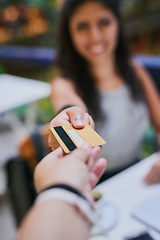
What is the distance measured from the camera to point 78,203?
1.01ft

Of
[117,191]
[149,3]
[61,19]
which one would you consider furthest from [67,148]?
[149,3]

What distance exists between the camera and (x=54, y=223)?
29 centimetres

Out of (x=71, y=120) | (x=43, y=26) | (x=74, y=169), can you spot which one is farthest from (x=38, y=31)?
(x=74, y=169)

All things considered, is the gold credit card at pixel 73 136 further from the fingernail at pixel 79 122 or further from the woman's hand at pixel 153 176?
the woman's hand at pixel 153 176

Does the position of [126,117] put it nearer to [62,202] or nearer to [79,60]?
[79,60]

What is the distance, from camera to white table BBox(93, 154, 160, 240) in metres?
0.76

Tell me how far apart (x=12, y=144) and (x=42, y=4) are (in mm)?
4151

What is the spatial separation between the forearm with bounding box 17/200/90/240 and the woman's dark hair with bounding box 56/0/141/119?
71 cm

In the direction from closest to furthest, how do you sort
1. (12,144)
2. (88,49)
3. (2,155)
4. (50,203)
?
(50,203) → (88,49) → (2,155) → (12,144)

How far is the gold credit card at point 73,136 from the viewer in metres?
0.38

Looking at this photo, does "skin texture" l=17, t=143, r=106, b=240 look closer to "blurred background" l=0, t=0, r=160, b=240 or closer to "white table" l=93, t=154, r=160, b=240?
"white table" l=93, t=154, r=160, b=240

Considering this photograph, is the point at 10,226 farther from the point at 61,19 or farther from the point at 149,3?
the point at 149,3

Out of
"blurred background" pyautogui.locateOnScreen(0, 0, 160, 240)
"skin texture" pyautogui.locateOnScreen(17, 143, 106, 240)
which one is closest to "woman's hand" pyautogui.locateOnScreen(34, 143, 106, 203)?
"skin texture" pyautogui.locateOnScreen(17, 143, 106, 240)

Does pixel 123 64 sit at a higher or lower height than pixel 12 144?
higher
